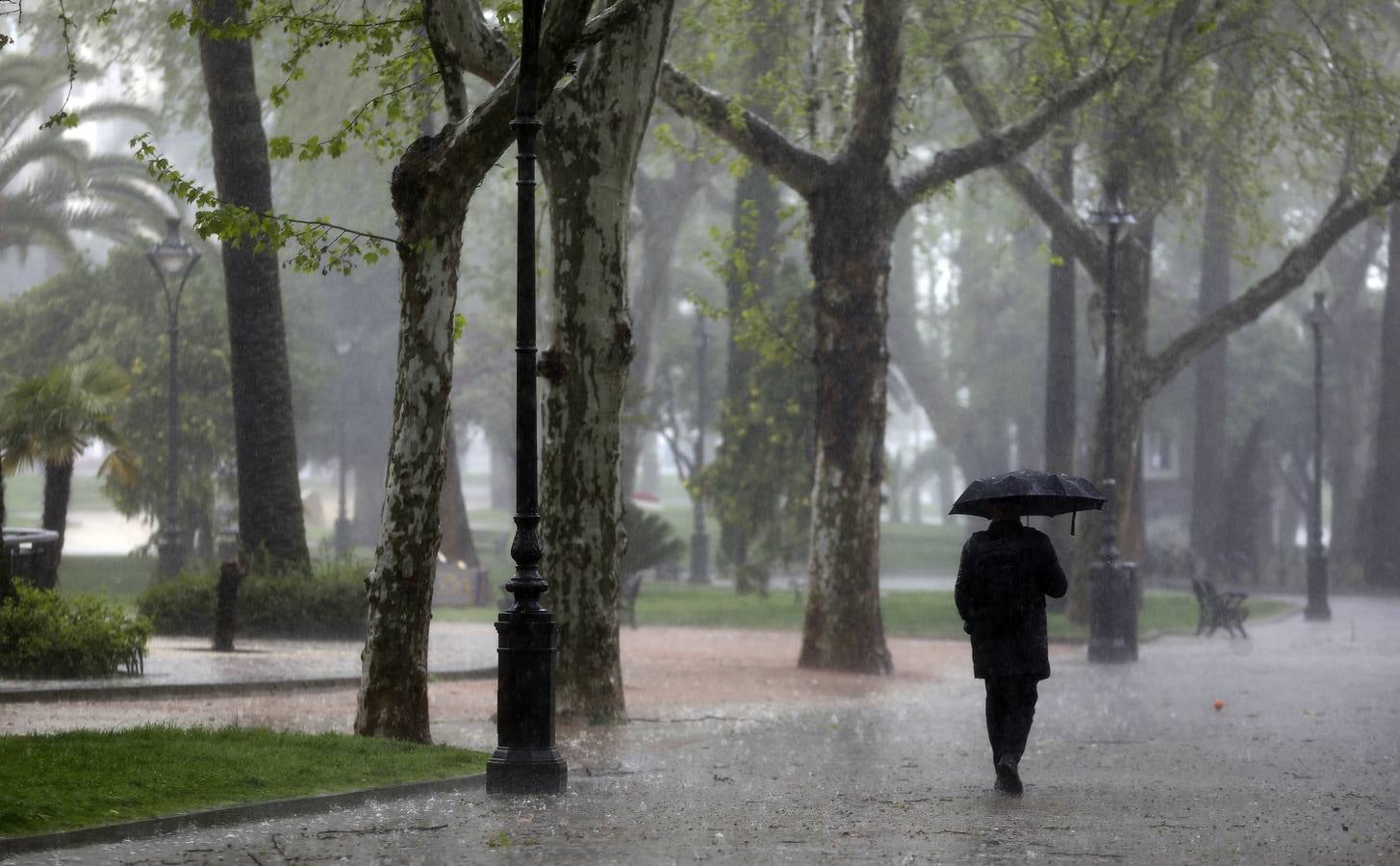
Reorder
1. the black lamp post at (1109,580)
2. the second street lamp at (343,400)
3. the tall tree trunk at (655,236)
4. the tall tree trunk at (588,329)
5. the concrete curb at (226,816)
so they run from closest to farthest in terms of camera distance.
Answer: the concrete curb at (226,816)
the tall tree trunk at (588,329)
the black lamp post at (1109,580)
the tall tree trunk at (655,236)
the second street lamp at (343,400)

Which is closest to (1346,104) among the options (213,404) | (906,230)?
(213,404)

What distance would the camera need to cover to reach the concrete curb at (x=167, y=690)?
15328 mm

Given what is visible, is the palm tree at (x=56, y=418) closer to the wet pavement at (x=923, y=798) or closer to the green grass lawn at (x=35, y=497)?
the wet pavement at (x=923, y=798)

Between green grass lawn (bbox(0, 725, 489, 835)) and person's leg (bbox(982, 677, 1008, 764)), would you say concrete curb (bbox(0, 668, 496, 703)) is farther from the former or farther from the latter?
person's leg (bbox(982, 677, 1008, 764))

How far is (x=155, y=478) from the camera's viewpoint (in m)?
41.9

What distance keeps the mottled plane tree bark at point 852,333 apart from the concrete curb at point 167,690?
621cm

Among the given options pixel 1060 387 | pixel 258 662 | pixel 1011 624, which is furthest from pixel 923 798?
pixel 1060 387

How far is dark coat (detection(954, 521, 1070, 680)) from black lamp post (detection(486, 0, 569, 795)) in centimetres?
255

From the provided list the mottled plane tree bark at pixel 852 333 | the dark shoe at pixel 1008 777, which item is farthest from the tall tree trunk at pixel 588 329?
the mottled plane tree bark at pixel 852 333

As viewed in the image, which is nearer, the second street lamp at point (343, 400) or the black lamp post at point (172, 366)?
the black lamp post at point (172, 366)

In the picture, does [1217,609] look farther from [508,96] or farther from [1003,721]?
[508,96]

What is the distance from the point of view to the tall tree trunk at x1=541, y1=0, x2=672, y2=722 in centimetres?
1590

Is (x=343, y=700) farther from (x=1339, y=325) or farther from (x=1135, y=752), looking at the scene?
(x=1339, y=325)

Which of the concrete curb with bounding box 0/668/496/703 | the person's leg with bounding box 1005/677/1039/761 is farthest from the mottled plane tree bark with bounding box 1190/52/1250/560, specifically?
the person's leg with bounding box 1005/677/1039/761
